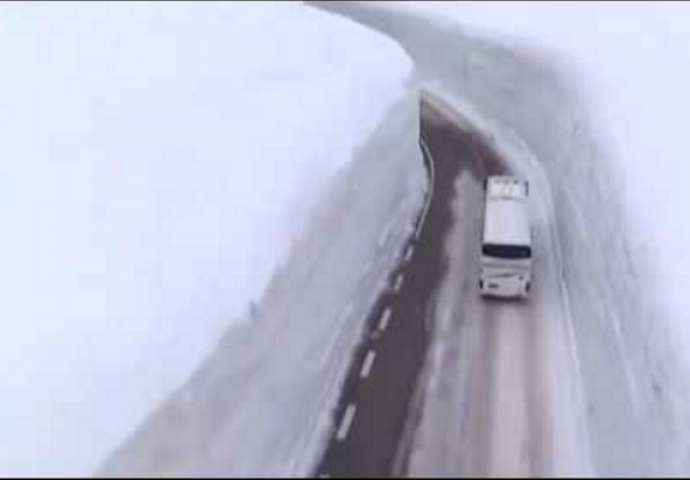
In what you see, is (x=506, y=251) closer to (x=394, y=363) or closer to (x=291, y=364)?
(x=394, y=363)

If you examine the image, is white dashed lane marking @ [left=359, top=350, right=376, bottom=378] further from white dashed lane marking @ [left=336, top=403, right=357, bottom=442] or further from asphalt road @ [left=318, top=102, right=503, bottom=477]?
white dashed lane marking @ [left=336, top=403, right=357, bottom=442]

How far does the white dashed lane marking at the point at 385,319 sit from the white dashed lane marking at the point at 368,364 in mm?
1806

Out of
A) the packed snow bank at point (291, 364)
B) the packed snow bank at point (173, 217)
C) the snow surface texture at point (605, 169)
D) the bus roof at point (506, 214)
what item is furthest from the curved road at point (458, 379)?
the bus roof at point (506, 214)

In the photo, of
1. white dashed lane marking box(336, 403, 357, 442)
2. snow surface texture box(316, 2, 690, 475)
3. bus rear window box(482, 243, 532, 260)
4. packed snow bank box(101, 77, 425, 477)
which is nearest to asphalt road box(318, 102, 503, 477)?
white dashed lane marking box(336, 403, 357, 442)

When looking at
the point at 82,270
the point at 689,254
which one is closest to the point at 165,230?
the point at 82,270

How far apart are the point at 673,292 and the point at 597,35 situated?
2914 cm

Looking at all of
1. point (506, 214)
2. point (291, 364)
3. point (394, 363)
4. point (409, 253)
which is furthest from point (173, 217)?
point (506, 214)

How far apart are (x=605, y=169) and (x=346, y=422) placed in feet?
52.1

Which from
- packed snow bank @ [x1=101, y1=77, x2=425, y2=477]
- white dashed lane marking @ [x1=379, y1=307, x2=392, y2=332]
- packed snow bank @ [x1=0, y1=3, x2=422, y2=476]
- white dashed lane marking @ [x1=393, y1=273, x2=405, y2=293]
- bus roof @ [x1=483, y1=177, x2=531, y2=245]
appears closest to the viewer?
packed snow bank @ [x1=101, y1=77, x2=425, y2=477]

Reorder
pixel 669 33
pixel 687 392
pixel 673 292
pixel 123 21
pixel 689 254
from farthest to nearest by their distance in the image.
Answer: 1. pixel 123 21
2. pixel 669 33
3. pixel 689 254
4. pixel 673 292
5. pixel 687 392

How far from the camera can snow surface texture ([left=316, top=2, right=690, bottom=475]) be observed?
24.9m

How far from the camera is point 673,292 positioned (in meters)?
28.2

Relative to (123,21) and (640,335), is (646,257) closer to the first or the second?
(640,335)

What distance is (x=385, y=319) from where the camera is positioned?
30656mm
